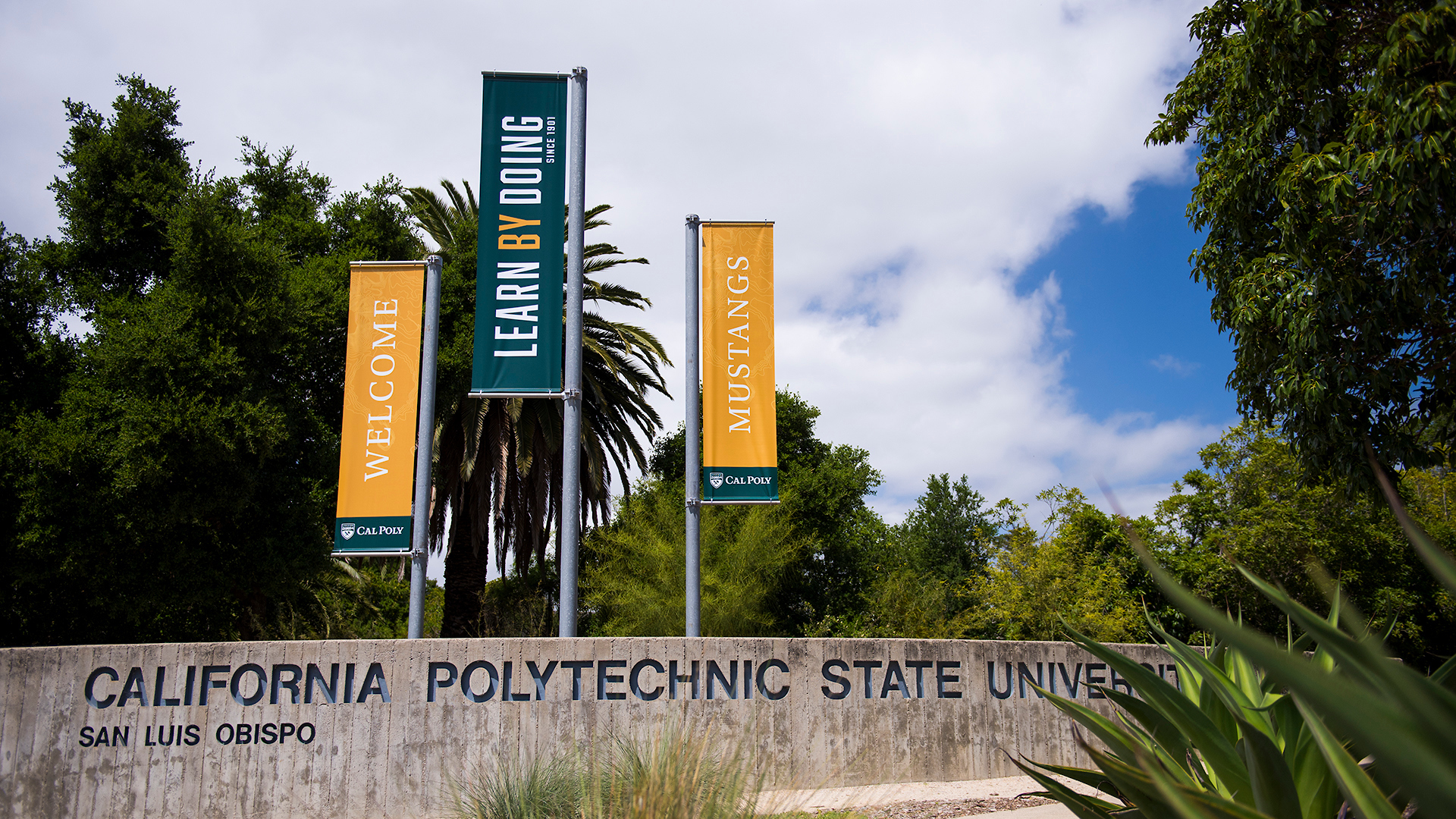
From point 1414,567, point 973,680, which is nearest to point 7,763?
point 973,680

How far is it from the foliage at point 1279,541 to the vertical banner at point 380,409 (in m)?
23.1

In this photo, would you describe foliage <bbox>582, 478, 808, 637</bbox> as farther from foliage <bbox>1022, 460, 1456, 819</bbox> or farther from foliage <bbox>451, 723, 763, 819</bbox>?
foliage <bbox>1022, 460, 1456, 819</bbox>

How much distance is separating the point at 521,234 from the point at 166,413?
10.0m

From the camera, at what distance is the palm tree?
22.1m

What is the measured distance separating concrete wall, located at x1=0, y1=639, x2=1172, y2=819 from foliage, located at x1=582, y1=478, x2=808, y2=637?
1394 cm

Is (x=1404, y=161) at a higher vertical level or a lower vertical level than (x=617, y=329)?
lower

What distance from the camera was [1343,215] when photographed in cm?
1073

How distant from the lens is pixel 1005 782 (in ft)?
34.9

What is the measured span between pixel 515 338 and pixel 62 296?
52.8 feet

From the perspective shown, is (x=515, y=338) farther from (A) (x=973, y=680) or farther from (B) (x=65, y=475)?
(B) (x=65, y=475)

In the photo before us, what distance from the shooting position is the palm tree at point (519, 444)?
22094 mm

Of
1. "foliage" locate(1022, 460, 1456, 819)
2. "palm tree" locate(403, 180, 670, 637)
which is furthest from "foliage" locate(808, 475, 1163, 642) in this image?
"foliage" locate(1022, 460, 1456, 819)

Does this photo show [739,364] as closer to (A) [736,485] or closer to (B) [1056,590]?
(A) [736,485]

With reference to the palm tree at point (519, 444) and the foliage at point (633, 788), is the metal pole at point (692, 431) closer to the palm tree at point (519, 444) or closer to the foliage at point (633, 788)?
the foliage at point (633, 788)
